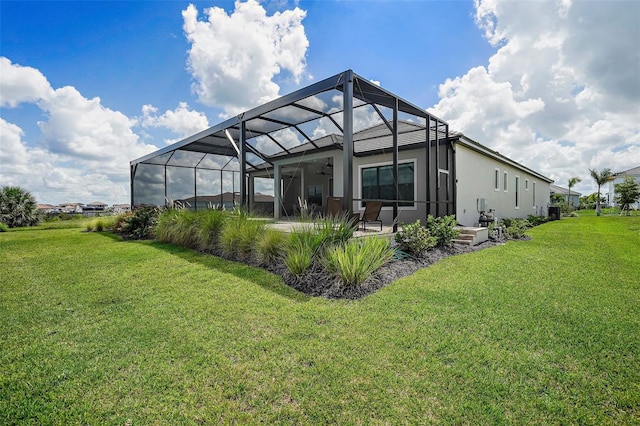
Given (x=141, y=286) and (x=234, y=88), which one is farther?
(x=234, y=88)

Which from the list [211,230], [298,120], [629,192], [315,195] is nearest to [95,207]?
[315,195]

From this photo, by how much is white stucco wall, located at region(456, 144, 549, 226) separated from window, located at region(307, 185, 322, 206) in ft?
26.8

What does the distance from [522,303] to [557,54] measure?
11.3 metres

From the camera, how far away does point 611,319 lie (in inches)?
127

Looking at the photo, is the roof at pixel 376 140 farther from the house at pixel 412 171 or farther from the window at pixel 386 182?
the window at pixel 386 182

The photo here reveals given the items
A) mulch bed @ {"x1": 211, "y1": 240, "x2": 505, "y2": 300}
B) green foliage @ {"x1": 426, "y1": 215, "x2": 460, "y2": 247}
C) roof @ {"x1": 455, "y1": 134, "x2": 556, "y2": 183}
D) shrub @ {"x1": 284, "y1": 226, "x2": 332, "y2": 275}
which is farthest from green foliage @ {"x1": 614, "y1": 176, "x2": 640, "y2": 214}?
shrub @ {"x1": 284, "y1": 226, "x2": 332, "y2": 275}

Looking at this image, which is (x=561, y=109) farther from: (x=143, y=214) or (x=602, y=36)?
(x=143, y=214)

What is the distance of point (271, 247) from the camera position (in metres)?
5.78

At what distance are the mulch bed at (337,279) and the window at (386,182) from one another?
4867 mm

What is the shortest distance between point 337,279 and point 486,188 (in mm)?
11288

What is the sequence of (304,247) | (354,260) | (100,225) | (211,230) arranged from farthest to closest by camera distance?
(100,225)
(211,230)
(304,247)
(354,260)

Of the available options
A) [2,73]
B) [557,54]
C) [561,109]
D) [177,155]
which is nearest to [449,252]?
[557,54]

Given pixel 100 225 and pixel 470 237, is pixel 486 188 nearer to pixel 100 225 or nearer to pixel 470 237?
pixel 470 237

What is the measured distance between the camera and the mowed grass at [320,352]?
1893 millimetres
